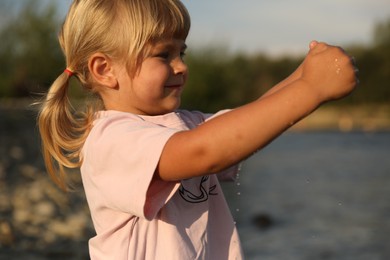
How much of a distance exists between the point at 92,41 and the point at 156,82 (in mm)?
249

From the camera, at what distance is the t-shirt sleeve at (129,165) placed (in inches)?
72.1

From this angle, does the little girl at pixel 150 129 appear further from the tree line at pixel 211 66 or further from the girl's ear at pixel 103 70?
the tree line at pixel 211 66

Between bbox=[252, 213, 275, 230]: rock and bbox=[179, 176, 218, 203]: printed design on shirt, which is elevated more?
bbox=[179, 176, 218, 203]: printed design on shirt

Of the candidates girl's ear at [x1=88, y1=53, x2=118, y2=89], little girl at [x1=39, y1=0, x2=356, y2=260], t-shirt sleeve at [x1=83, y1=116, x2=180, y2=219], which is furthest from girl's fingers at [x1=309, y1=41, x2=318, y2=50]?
girl's ear at [x1=88, y1=53, x2=118, y2=89]

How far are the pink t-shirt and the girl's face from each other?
1.7 inches

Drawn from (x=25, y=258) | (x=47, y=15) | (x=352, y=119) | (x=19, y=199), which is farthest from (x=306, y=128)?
(x=25, y=258)

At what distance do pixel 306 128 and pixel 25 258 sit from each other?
29.3 m

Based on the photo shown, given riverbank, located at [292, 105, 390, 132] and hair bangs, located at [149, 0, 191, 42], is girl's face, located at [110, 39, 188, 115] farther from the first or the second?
riverbank, located at [292, 105, 390, 132]

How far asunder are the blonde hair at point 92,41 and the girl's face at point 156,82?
0.09ft

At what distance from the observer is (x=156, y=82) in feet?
6.62

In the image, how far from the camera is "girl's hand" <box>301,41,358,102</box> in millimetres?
1615

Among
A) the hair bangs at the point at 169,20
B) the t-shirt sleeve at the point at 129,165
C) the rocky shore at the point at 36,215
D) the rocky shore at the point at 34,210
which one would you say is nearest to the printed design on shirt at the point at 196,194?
the t-shirt sleeve at the point at 129,165

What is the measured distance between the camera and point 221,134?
1698 millimetres

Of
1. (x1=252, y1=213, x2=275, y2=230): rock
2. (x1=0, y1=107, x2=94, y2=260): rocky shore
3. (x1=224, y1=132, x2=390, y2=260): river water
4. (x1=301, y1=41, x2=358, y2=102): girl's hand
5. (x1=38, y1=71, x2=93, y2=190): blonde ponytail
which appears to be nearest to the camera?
(x1=301, y1=41, x2=358, y2=102): girl's hand
